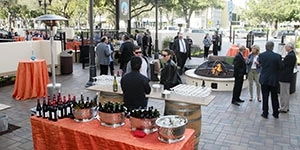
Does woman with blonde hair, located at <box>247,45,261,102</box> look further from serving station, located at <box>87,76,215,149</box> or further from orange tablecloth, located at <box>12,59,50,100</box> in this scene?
orange tablecloth, located at <box>12,59,50,100</box>

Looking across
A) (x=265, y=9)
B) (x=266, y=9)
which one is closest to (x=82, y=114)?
(x=266, y=9)

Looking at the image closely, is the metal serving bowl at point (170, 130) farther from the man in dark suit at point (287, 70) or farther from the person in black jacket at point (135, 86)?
the man in dark suit at point (287, 70)

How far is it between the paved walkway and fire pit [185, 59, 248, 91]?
2.42 ft

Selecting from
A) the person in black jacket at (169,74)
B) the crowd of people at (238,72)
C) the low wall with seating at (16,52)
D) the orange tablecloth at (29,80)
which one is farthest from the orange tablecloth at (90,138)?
the low wall with seating at (16,52)

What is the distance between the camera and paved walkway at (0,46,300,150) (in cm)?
526

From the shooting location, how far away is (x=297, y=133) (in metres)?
5.89

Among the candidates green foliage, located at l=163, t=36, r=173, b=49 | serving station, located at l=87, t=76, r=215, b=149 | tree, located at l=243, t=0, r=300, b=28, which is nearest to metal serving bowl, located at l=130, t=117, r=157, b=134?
serving station, located at l=87, t=76, r=215, b=149

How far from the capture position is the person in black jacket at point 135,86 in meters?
4.05

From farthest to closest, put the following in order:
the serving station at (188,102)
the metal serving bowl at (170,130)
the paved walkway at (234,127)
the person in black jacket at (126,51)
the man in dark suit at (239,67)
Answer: the person in black jacket at (126,51) < the man in dark suit at (239,67) < the paved walkway at (234,127) < the serving station at (188,102) < the metal serving bowl at (170,130)

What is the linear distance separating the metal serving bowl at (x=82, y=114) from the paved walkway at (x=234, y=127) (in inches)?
71.5

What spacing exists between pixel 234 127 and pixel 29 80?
5.65m

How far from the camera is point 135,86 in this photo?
160 inches

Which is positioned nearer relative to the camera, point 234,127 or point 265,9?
point 234,127

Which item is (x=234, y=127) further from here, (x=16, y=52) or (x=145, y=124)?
(x=16, y=52)
